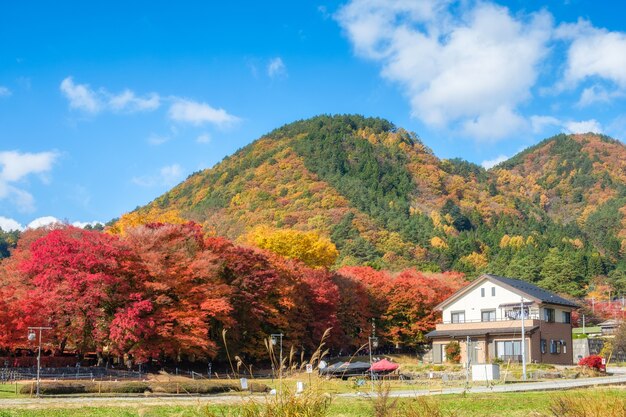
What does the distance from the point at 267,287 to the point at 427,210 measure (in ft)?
306

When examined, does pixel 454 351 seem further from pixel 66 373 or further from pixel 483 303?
pixel 66 373

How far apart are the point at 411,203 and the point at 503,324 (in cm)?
8602

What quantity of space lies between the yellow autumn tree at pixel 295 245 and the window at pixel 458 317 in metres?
20.7

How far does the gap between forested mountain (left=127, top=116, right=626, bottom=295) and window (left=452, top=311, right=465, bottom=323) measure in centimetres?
3053

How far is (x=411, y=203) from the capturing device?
464ft

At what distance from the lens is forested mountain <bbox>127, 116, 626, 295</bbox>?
335 feet

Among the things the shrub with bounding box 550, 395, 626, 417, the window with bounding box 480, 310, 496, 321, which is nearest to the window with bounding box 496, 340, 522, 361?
the window with bounding box 480, 310, 496, 321

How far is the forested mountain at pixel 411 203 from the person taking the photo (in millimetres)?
102000

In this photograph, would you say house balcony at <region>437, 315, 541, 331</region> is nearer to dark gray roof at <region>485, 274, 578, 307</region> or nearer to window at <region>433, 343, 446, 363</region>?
window at <region>433, 343, 446, 363</region>

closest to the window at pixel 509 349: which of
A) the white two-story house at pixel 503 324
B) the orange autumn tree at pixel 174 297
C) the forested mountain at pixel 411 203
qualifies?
the white two-story house at pixel 503 324

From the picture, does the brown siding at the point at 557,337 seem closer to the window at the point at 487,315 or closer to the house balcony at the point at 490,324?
the house balcony at the point at 490,324

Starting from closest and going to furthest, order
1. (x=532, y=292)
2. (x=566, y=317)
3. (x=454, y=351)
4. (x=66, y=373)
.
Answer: (x=66, y=373)
(x=532, y=292)
(x=454, y=351)
(x=566, y=317)

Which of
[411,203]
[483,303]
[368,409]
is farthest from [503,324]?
[411,203]

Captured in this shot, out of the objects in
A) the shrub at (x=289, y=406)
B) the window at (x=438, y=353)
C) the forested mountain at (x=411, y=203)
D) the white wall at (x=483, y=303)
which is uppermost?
the forested mountain at (x=411, y=203)
